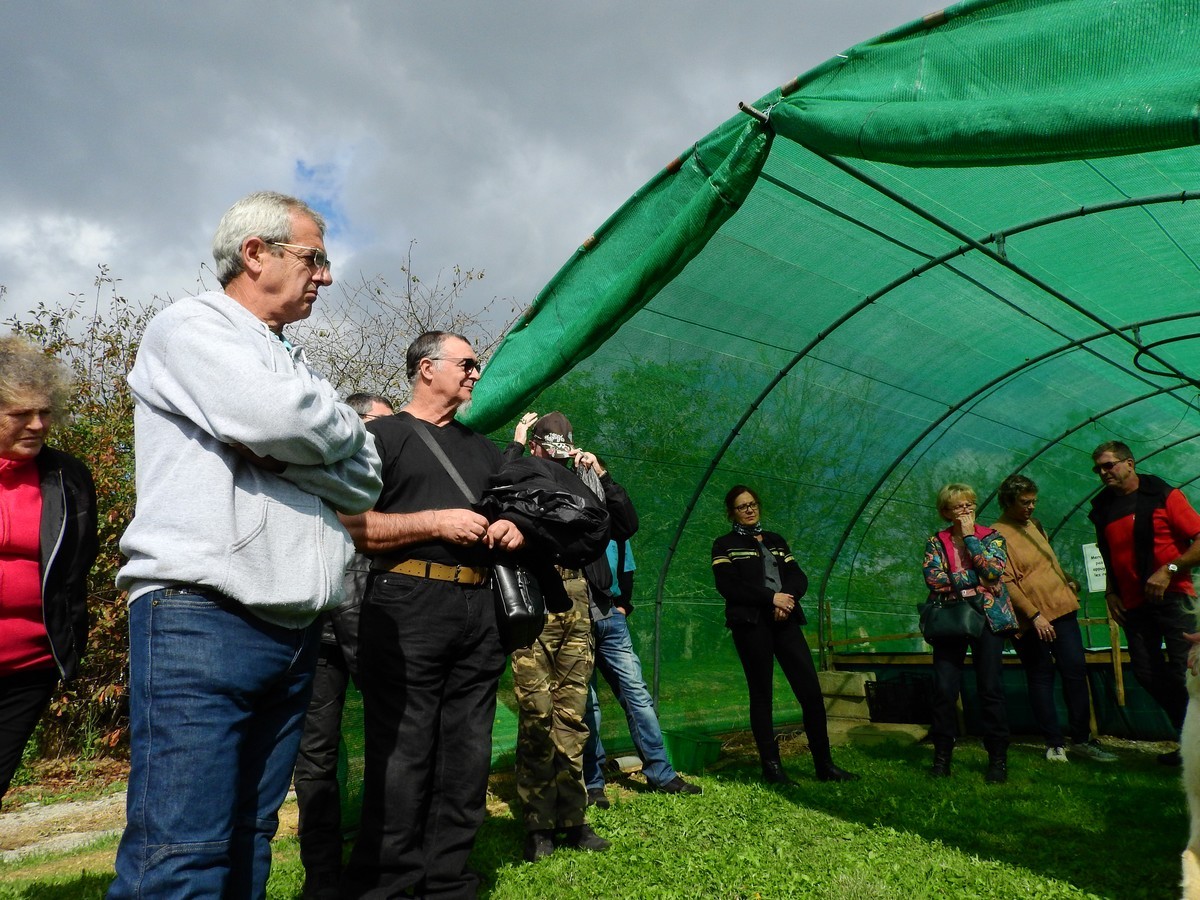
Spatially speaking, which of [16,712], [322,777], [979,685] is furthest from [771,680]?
[16,712]

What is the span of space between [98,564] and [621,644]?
14.8ft

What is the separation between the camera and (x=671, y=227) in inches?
147

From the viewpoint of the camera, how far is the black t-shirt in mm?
2850

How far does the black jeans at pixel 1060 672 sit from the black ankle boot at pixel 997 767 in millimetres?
749

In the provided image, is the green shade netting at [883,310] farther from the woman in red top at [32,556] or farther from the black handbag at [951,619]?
the woman in red top at [32,556]

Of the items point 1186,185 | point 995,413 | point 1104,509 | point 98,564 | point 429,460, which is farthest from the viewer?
point 995,413

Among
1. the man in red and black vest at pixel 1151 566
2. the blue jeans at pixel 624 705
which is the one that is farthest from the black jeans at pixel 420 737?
the man in red and black vest at pixel 1151 566

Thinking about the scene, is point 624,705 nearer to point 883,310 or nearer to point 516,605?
point 516,605

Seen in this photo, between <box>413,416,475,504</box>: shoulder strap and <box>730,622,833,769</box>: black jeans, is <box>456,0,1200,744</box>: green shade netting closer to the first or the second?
<box>730,622,833,769</box>: black jeans

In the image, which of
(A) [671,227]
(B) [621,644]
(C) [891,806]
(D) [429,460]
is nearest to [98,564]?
(B) [621,644]

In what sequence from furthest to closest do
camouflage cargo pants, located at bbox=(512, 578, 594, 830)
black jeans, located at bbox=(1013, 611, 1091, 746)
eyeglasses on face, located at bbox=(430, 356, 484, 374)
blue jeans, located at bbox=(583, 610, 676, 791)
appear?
black jeans, located at bbox=(1013, 611, 1091, 746) < blue jeans, located at bbox=(583, 610, 676, 791) < camouflage cargo pants, located at bbox=(512, 578, 594, 830) < eyeglasses on face, located at bbox=(430, 356, 484, 374)

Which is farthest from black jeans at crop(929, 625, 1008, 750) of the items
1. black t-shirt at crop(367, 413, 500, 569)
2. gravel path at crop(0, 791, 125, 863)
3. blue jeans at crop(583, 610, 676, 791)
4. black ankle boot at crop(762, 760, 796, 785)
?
gravel path at crop(0, 791, 125, 863)

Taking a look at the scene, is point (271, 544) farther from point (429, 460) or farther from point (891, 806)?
point (891, 806)

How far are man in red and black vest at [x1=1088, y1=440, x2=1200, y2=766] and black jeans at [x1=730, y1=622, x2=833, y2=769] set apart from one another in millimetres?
2139
